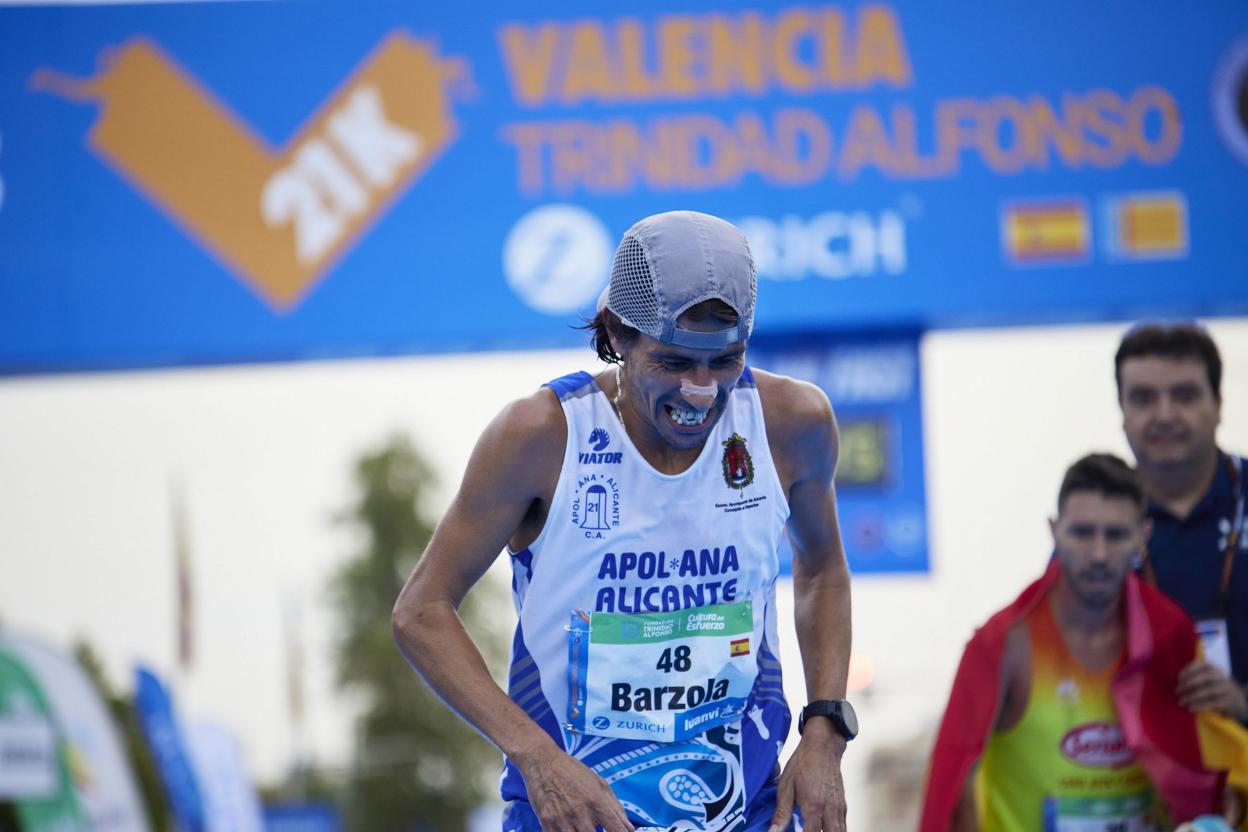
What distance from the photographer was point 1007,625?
4812 millimetres

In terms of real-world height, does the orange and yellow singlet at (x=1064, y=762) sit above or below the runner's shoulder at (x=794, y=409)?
below

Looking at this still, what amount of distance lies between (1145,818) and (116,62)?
309 inches

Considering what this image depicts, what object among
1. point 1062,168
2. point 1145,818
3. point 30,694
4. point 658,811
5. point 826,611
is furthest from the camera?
point 30,694

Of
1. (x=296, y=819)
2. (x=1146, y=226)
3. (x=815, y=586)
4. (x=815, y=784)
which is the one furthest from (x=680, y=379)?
(x=296, y=819)

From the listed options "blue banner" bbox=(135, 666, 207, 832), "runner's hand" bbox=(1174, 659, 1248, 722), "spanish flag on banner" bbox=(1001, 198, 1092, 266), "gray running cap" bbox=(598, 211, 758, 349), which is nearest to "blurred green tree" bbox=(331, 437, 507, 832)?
"blue banner" bbox=(135, 666, 207, 832)

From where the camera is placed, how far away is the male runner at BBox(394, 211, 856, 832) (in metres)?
3.33

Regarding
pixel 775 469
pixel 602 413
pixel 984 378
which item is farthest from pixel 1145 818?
pixel 984 378

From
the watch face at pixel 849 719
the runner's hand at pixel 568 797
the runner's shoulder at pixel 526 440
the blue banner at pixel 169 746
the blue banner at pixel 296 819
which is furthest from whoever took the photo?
the blue banner at pixel 296 819

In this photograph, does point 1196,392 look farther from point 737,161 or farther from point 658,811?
point 737,161

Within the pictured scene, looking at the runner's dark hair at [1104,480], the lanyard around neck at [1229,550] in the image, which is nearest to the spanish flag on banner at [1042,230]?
the lanyard around neck at [1229,550]

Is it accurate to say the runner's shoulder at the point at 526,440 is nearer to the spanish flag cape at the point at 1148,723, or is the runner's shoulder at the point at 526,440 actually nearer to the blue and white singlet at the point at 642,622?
the blue and white singlet at the point at 642,622

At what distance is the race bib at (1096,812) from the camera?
187 inches

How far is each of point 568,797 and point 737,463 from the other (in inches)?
32.6

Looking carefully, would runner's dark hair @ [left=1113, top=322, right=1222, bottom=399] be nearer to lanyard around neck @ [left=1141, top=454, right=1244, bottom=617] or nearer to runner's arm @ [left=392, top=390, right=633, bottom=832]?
lanyard around neck @ [left=1141, top=454, right=1244, bottom=617]
